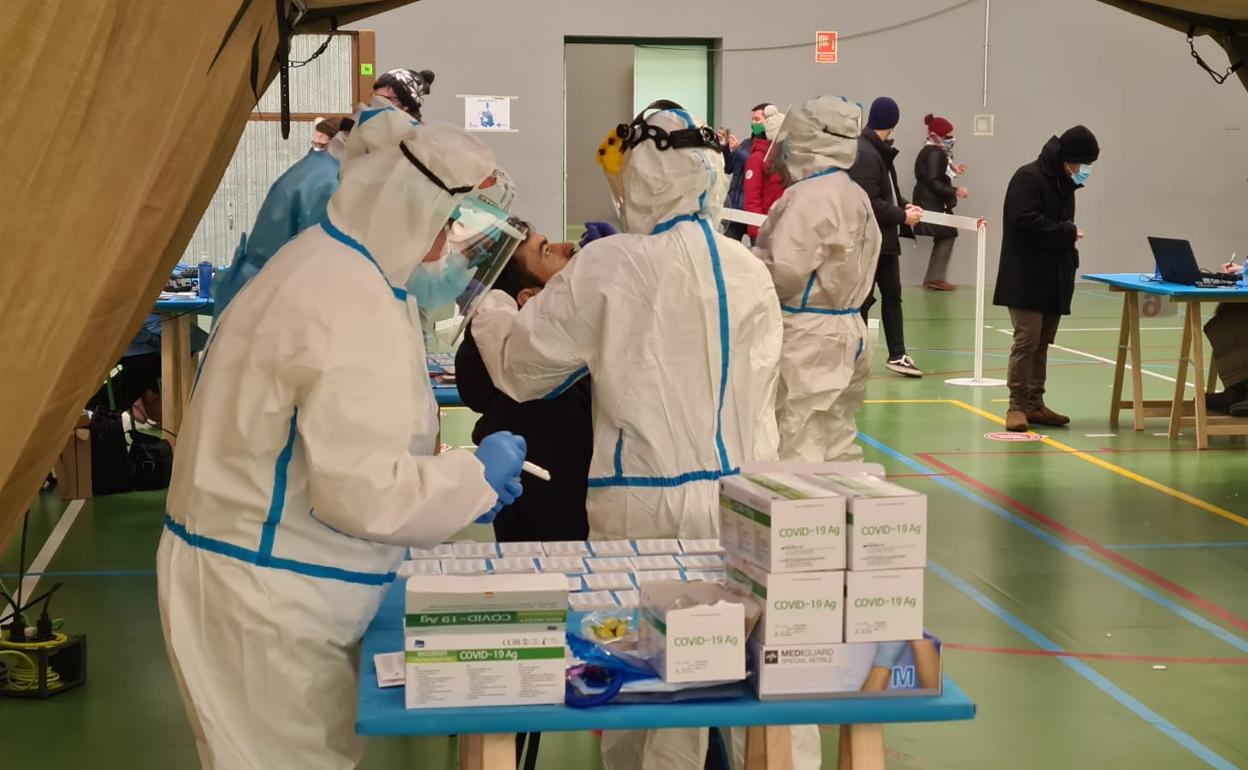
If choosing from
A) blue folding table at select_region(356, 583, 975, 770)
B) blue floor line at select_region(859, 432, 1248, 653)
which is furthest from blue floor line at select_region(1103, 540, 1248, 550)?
blue folding table at select_region(356, 583, 975, 770)

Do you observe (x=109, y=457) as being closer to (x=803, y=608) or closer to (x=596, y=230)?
(x=596, y=230)

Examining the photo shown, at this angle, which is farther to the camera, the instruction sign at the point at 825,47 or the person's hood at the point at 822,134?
the instruction sign at the point at 825,47

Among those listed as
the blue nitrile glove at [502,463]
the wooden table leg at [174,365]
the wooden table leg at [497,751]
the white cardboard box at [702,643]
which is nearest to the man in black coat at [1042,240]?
the wooden table leg at [174,365]

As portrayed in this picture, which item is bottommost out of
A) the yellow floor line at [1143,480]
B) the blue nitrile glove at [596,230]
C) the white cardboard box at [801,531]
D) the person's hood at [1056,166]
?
the yellow floor line at [1143,480]

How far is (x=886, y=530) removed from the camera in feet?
7.41

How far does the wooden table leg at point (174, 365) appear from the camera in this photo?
7230mm

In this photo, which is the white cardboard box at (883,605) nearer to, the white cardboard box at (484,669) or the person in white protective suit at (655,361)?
the white cardboard box at (484,669)

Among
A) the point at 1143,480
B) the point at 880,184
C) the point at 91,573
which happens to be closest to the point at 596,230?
the point at 91,573

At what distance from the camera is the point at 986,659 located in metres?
4.65

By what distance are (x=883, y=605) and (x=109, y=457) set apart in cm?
544

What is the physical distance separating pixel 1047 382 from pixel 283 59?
25.3 feet

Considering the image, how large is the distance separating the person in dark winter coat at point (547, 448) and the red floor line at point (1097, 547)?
8.78 ft

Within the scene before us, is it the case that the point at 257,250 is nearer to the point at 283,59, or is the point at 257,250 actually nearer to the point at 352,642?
the point at 283,59

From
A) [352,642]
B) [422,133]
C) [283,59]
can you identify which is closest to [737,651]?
[352,642]
